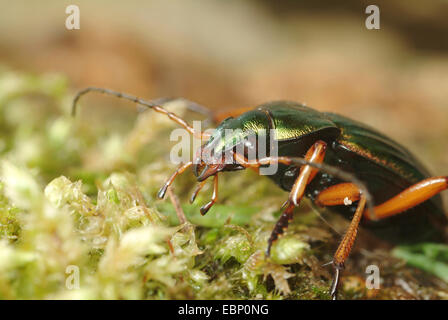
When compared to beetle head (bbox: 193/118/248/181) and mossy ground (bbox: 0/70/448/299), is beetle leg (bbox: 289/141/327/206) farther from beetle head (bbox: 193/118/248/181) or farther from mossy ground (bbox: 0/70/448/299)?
beetle head (bbox: 193/118/248/181)

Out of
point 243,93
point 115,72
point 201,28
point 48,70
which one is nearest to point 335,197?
point 243,93

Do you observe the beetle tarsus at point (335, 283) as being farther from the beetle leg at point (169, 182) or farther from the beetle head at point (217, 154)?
the beetle leg at point (169, 182)

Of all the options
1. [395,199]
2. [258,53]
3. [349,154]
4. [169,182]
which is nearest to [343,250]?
[395,199]

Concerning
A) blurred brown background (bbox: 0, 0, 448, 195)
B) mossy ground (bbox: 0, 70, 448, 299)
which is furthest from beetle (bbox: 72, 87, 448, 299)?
blurred brown background (bbox: 0, 0, 448, 195)

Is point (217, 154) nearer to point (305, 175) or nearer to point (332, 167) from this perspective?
point (305, 175)

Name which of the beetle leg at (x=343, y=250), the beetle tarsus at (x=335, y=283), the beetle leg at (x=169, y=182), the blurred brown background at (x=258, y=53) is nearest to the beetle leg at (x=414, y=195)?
the beetle leg at (x=343, y=250)
